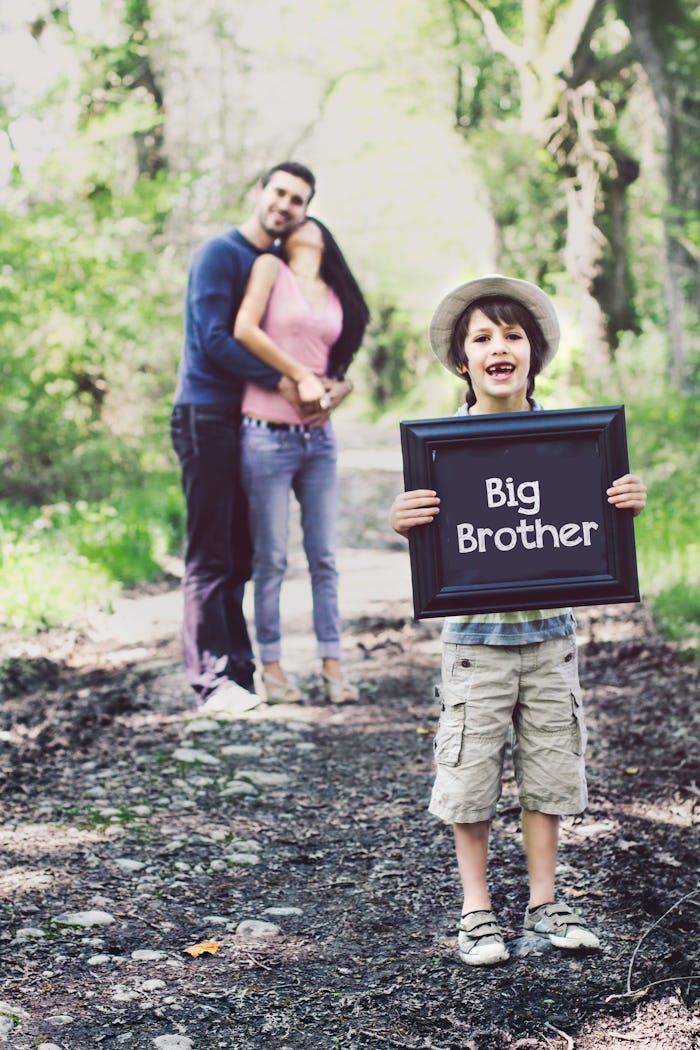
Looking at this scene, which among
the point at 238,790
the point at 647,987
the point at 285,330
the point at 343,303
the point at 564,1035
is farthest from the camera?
the point at 343,303

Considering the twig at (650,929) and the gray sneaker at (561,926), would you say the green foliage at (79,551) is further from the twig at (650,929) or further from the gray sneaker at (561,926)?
the twig at (650,929)

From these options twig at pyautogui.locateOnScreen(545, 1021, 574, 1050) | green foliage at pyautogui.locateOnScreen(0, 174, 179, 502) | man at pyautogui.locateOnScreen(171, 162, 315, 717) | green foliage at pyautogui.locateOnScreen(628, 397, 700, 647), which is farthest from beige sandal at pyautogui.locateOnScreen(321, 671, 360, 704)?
green foliage at pyautogui.locateOnScreen(0, 174, 179, 502)

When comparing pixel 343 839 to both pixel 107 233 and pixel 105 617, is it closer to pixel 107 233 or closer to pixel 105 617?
pixel 105 617

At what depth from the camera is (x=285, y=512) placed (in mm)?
5391

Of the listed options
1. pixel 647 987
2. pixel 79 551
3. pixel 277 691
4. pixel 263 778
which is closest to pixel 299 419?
pixel 277 691

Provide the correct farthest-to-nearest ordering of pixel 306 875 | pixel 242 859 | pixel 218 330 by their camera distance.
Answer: pixel 218 330, pixel 242 859, pixel 306 875

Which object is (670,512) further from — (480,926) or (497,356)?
(480,926)

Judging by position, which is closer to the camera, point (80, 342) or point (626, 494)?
point (626, 494)

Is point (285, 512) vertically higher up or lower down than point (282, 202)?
lower down

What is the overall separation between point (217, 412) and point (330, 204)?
88.2ft

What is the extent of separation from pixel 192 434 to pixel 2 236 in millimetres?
4915

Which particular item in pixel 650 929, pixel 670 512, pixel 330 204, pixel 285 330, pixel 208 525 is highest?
pixel 330 204

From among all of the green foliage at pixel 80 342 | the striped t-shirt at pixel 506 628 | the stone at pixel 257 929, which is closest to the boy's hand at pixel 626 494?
the striped t-shirt at pixel 506 628

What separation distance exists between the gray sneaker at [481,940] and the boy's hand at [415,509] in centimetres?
101
